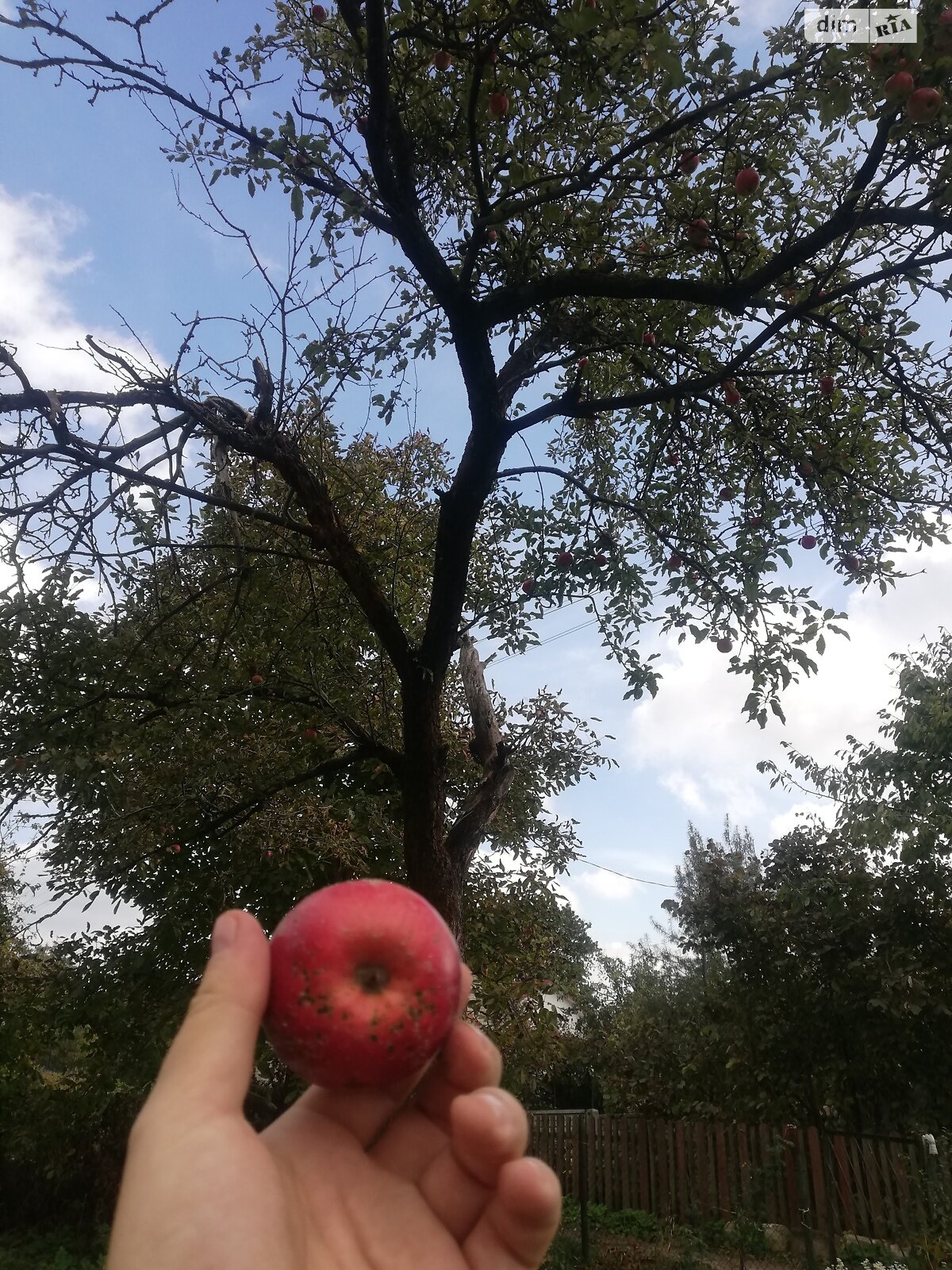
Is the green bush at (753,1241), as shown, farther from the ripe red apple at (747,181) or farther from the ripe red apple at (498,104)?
the ripe red apple at (498,104)

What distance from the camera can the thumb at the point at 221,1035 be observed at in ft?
3.90

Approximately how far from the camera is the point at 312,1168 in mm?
1418

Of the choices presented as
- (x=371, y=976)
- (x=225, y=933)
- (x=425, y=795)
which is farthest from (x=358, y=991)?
(x=425, y=795)

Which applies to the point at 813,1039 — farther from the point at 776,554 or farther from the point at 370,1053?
the point at 370,1053

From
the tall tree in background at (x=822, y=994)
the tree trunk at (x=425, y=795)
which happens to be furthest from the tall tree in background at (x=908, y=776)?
the tree trunk at (x=425, y=795)

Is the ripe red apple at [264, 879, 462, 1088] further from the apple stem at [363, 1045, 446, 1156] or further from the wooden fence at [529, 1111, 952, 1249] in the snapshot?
the wooden fence at [529, 1111, 952, 1249]

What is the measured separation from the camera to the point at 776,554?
5484mm

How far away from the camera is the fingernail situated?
4.39ft

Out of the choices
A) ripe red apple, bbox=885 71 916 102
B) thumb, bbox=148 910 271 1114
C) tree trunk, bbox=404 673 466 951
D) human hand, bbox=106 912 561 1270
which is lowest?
human hand, bbox=106 912 561 1270

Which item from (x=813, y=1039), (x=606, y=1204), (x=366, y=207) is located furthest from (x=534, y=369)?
(x=606, y=1204)

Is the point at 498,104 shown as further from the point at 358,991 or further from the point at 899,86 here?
the point at 358,991

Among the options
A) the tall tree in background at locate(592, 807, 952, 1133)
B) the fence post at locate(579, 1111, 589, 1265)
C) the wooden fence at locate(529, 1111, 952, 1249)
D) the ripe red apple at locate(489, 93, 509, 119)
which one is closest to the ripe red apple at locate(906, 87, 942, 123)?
the ripe red apple at locate(489, 93, 509, 119)

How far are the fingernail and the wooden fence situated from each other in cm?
717

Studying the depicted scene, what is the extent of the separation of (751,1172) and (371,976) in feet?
32.4
